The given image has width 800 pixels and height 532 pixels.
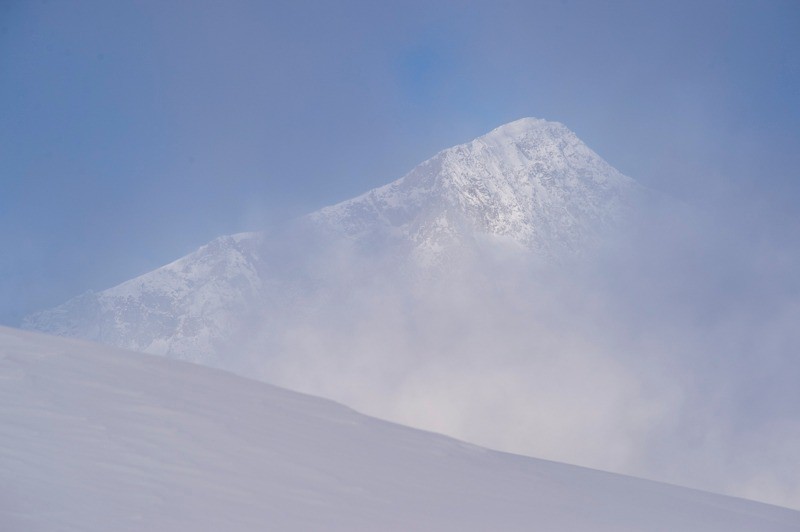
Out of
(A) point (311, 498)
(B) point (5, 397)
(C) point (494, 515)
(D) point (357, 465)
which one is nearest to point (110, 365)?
(B) point (5, 397)

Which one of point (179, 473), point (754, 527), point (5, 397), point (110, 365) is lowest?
point (179, 473)

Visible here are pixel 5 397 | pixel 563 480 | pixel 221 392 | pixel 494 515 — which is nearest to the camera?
pixel 494 515

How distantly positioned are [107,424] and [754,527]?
558 cm

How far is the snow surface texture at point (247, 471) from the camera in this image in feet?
14.1

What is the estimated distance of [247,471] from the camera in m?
5.39

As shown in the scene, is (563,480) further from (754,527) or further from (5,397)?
(5,397)

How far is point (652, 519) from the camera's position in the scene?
20.1ft

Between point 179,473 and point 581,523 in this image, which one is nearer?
point 179,473

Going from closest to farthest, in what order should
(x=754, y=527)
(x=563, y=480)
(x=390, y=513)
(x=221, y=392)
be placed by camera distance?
(x=390, y=513), (x=754, y=527), (x=563, y=480), (x=221, y=392)

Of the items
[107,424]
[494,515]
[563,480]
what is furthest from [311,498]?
[563,480]

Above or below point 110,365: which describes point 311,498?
below

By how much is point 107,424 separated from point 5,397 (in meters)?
0.96

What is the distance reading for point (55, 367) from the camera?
756 cm

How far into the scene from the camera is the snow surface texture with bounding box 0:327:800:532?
14.1ft
